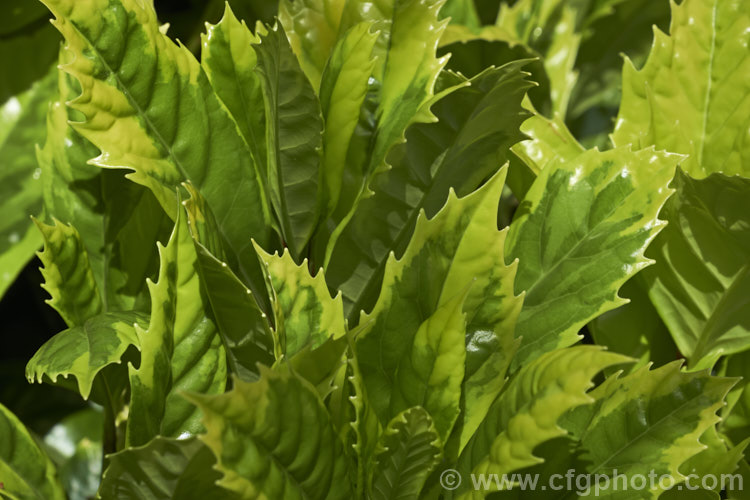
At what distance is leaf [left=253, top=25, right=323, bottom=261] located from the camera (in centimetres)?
63

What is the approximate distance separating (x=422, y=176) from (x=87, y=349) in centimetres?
31

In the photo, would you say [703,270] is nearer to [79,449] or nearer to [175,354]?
[175,354]

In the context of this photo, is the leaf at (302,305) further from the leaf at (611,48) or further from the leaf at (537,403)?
the leaf at (611,48)

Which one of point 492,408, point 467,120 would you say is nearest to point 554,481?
point 492,408

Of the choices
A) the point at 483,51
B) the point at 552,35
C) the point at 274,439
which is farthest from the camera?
the point at 552,35

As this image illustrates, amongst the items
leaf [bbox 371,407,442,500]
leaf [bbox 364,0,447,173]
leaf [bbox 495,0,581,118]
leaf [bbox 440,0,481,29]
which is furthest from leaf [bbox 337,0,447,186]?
leaf [bbox 495,0,581,118]

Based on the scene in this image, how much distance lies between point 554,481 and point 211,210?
0.37 metres

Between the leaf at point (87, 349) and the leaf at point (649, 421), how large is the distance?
0.37 meters

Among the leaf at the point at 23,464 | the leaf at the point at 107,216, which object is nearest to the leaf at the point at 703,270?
the leaf at the point at 107,216

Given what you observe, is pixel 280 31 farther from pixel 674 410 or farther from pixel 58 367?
pixel 674 410

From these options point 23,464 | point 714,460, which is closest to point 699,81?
point 714,460

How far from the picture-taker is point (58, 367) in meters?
0.62

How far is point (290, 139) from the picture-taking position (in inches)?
26.4

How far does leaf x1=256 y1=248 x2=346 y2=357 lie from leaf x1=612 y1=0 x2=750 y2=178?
404mm
